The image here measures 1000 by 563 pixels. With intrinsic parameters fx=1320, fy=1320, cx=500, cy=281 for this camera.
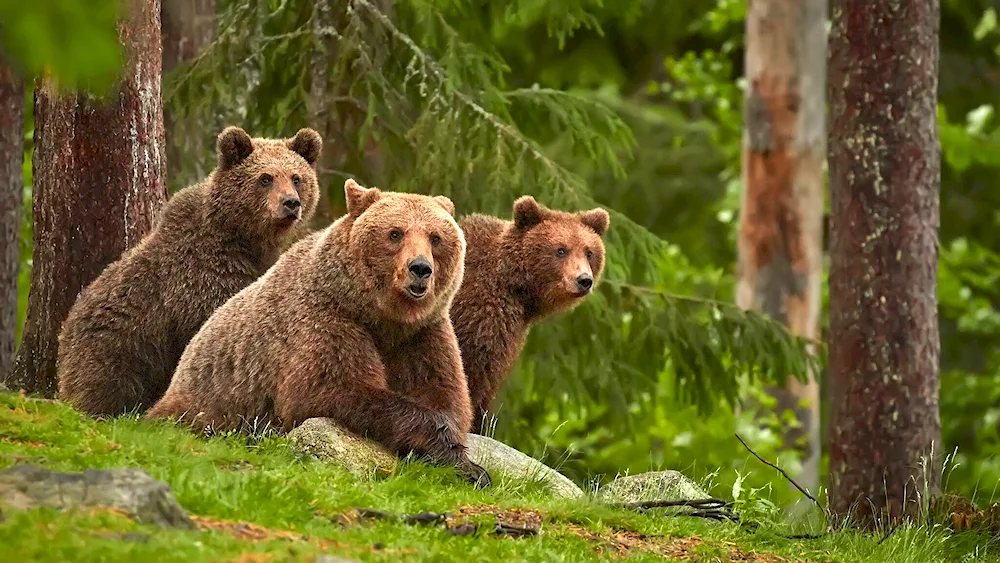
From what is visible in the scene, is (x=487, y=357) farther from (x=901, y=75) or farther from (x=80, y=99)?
(x=901, y=75)

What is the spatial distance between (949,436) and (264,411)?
1471 cm

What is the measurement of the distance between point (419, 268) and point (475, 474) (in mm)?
1066

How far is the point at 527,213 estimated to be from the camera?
834 cm

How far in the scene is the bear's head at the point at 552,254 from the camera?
822cm

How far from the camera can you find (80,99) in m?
7.84

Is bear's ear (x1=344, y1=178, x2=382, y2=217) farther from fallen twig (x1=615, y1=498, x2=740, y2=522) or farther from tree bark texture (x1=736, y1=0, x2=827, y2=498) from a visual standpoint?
tree bark texture (x1=736, y1=0, x2=827, y2=498)

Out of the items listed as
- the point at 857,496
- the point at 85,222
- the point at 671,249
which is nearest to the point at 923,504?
the point at 857,496

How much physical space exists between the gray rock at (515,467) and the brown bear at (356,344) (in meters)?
0.20

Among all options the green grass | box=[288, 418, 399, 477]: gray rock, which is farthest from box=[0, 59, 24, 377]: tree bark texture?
box=[288, 418, 399, 477]: gray rock

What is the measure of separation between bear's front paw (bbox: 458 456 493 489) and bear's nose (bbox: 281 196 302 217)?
2008 mm

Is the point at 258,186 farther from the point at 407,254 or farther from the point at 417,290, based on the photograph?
the point at 417,290

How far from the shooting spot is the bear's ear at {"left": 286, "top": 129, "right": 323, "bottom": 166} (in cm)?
811

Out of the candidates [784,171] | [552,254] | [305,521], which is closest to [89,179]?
[552,254]

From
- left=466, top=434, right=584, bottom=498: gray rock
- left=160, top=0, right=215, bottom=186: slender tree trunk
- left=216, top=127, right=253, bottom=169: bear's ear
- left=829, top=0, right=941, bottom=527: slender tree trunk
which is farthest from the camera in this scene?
left=160, top=0, right=215, bottom=186: slender tree trunk
